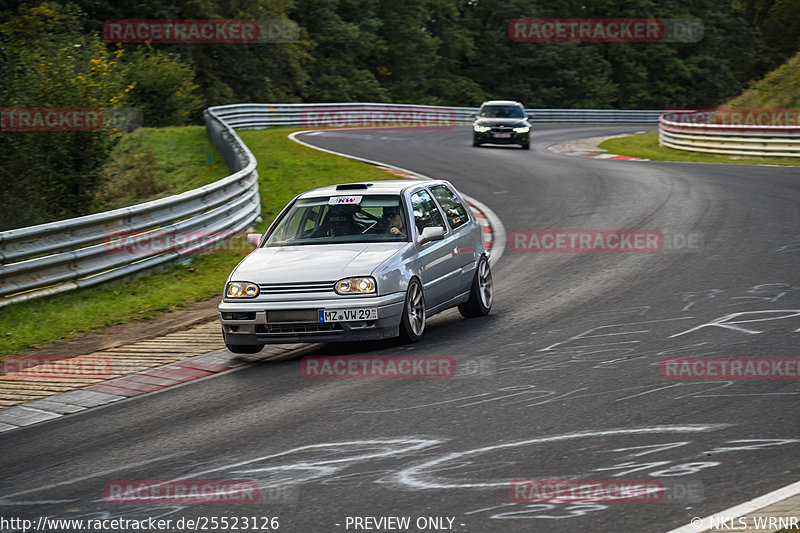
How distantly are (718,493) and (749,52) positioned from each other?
90.5 metres

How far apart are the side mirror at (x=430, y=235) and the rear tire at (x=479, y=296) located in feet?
3.01

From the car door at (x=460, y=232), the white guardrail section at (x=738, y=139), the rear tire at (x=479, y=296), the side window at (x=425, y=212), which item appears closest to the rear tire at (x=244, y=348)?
the side window at (x=425, y=212)

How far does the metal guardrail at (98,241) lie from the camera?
11.7m

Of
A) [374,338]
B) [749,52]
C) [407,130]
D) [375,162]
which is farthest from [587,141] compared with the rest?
[749,52]

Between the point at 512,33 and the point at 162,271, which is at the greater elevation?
the point at 512,33

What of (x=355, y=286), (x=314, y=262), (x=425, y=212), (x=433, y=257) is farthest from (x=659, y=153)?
(x=355, y=286)

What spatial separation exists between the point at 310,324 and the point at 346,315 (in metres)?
0.34

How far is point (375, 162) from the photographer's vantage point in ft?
87.9

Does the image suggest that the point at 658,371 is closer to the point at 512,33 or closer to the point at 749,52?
the point at 512,33

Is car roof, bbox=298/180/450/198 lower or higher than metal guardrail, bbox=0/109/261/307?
higher

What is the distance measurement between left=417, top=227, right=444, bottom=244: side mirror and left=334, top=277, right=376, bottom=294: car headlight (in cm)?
113

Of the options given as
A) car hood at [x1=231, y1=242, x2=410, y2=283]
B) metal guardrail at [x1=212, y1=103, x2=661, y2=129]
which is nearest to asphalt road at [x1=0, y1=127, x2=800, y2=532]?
car hood at [x1=231, y1=242, x2=410, y2=283]

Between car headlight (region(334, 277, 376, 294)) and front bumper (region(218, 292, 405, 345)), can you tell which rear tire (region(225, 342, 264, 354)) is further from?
car headlight (region(334, 277, 376, 294))

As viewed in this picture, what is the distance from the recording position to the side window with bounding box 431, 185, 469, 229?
37.3ft
